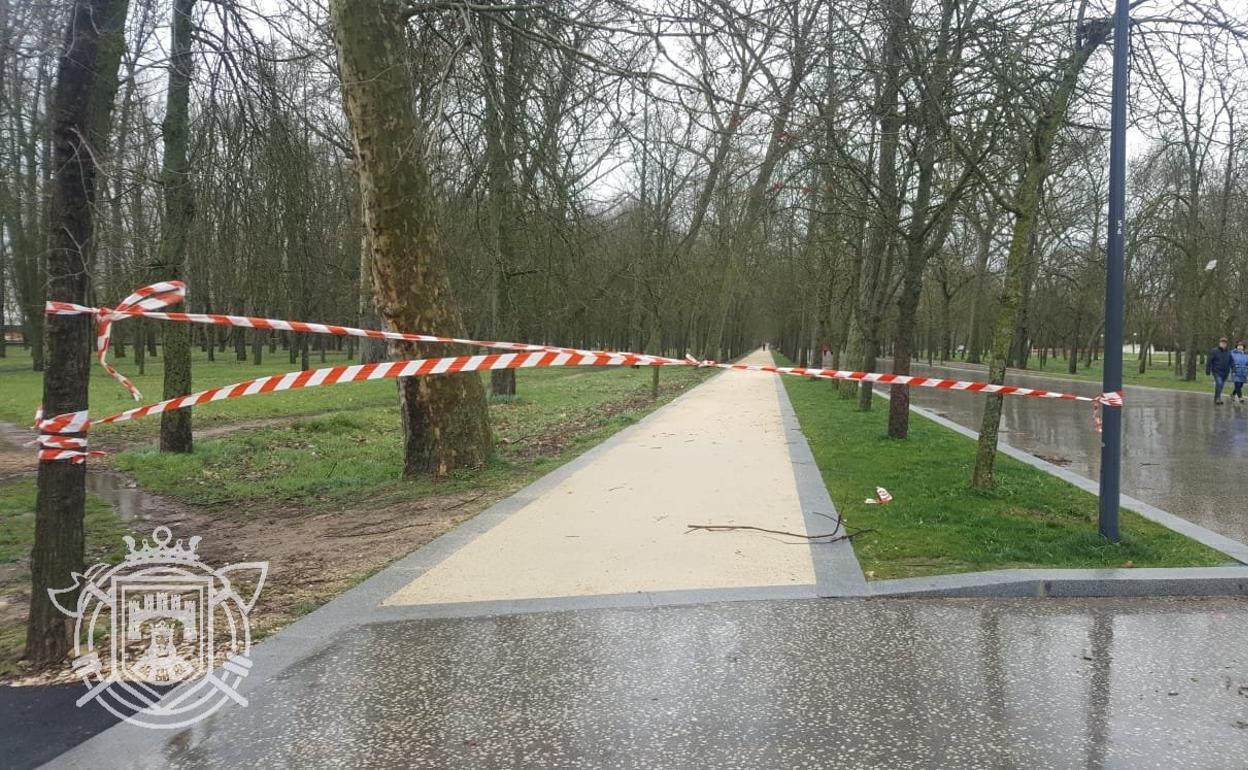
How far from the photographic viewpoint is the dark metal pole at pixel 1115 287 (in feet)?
18.0

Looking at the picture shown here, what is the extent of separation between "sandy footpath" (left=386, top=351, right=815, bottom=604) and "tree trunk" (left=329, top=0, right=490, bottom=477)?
63.5 inches

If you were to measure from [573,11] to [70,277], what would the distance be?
19.0ft

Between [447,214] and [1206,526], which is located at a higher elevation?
[447,214]

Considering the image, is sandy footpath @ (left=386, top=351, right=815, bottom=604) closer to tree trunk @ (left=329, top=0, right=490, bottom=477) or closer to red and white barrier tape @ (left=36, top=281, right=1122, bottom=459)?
red and white barrier tape @ (left=36, top=281, right=1122, bottom=459)

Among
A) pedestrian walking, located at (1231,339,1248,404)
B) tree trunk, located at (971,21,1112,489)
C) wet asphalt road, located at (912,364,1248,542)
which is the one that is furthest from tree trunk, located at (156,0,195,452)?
pedestrian walking, located at (1231,339,1248,404)

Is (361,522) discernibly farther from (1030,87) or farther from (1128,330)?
(1128,330)

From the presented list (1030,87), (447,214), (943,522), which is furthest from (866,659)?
(447,214)

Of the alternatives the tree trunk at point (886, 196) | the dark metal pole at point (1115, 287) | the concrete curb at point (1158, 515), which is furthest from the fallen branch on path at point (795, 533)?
the tree trunk at point (886, 196)

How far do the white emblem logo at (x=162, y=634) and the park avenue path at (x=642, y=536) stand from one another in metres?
1.03

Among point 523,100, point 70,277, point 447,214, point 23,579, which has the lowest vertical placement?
point 23,579

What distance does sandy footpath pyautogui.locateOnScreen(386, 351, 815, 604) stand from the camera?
5.00 metres

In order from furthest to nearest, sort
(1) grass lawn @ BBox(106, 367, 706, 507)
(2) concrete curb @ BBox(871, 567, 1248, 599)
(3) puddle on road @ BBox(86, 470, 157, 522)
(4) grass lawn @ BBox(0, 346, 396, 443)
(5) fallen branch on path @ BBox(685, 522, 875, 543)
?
(4) grass lawn @ BBox(0, 346, 396, 443) → (1) grass lawn @ BBox(106, 367, 706, 507) → (3) puddle on road @ BBox(86, 470, 157, 522) → (5) fallen branch on path @ BBox(685, 522, 875, 543) → (2) concrete curb @ BBox(871, 567, 1248, 599)

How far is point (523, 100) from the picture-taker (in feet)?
30.8

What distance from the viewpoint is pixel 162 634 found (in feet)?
13.8
